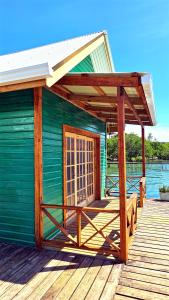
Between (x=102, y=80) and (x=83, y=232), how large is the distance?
9.68 ft

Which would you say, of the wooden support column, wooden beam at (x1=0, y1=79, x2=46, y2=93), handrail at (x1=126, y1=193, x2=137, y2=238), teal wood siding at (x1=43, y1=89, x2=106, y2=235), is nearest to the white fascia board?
wooden beam at (x1=0, y1=79, x2=46, y2=93)

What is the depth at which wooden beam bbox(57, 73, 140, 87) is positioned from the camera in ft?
10.5

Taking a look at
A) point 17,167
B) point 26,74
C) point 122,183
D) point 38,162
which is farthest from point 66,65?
point 122,183

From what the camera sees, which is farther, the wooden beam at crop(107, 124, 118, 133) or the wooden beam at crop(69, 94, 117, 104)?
the wooden beam at crop(107, 124, 118, 133)

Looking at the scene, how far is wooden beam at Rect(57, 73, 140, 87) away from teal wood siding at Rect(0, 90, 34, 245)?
0.77 m

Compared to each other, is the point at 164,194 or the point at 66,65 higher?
the point at 66,65

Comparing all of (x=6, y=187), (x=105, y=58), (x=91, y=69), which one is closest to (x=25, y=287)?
(x=6, y=187)

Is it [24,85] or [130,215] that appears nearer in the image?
[24,85]

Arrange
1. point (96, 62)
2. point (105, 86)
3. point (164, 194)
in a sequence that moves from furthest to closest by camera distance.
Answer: point (164, 194) < point (96, 62) < point (105, 86)

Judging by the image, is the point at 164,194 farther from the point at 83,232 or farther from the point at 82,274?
the point at 82,274

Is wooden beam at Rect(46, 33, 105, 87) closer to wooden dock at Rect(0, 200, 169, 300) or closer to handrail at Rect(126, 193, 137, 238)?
handrail at Rect(126, 193, 137, 238)

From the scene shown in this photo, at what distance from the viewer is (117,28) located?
1057 cm

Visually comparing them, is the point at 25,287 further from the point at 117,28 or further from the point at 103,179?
the point at 117,28

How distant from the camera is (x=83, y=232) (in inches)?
178
